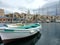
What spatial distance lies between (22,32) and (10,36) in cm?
222

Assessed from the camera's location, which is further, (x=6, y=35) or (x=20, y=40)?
(x=20, y=40)

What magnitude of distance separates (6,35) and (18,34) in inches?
75.8

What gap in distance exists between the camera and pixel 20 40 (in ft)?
67.2

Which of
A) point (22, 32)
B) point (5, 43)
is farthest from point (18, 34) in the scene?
point (5, 43)

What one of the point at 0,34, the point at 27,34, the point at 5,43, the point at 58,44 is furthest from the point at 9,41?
the point at 58,44

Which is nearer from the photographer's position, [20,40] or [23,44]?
[23,44]

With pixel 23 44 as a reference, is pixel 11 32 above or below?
above

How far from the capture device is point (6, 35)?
18703 mm

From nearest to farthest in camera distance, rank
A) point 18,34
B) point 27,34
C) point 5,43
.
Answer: point 5,43 → point 18,34 → point 27,34

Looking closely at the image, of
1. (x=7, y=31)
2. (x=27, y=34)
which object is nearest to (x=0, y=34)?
(x=7, y=31)

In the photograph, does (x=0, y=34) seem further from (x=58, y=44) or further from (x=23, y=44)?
(x=58, y=44)

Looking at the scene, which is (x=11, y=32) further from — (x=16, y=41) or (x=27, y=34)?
(x=27, y=34)

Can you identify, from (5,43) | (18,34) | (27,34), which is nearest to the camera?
(5,43)

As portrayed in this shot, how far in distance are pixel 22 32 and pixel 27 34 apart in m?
1.25
